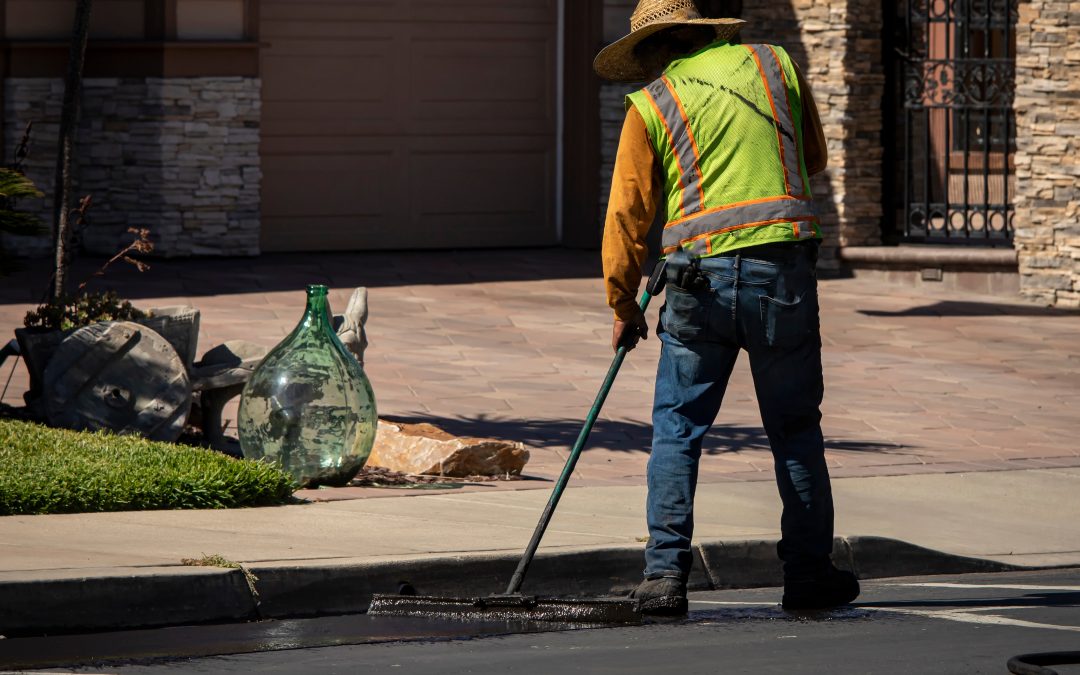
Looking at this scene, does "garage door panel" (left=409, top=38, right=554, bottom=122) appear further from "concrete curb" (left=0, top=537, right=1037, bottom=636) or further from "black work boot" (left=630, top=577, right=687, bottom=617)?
"black work boot" (left=630, top=577, right=687, bottom=617)

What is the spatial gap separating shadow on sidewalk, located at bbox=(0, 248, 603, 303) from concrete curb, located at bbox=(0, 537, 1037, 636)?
8245mm

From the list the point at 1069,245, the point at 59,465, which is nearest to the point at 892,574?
the point at 59,465

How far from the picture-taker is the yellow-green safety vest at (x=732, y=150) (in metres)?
6.11

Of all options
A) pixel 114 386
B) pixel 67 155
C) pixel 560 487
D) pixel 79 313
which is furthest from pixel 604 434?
pixel 560 487

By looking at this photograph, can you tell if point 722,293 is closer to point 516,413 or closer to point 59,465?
point 59,465

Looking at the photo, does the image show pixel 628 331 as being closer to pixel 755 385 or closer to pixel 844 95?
pixel 755 385

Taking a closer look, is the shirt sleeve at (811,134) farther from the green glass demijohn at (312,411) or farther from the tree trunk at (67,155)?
the tree trunk at (67,155)

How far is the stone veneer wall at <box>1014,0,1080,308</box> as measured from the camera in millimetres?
15125

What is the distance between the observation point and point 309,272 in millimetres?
16125

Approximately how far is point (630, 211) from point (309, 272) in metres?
10.3

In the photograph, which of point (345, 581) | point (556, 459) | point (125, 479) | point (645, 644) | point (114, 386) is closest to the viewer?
point (645, 644)

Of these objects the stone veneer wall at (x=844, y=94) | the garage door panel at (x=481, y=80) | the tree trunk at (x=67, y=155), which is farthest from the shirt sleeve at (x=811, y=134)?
the garage door panel at (x=481, y=80)

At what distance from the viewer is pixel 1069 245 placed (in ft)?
49.8

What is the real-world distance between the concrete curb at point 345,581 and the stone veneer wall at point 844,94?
9.50m
